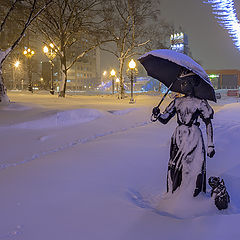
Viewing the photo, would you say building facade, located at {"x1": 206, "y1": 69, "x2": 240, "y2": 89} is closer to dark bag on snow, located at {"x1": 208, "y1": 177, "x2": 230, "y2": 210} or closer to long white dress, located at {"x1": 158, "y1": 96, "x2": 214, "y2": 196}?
long white dress, located at {"x1": 158, "y1": 96, "x2": 214, "y2": 196}

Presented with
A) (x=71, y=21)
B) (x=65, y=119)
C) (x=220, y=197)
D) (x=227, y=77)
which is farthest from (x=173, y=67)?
(x=227, y=77)

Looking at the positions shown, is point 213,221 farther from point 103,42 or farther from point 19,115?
point 103,42

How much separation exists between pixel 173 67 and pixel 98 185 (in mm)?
2277

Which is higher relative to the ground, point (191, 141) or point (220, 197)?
point (191, 141)

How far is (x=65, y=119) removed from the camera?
9.44 m

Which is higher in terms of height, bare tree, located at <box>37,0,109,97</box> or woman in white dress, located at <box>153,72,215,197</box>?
bare tree, located at <box>37,0,109,97</box>

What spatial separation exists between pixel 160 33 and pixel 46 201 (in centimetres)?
2608

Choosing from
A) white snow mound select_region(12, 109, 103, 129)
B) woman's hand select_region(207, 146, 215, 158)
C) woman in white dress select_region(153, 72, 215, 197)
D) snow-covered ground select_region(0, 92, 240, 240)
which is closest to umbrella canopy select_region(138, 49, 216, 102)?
woman in white dress select_region(153, 72, 215, 197)

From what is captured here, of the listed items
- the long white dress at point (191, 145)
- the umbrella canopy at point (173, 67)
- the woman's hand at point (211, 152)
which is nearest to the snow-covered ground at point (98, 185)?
the long white dress at point (191, 145)

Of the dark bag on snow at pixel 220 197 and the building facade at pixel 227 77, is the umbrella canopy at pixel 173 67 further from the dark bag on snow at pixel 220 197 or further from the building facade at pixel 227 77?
the building facade at pixel 227 77

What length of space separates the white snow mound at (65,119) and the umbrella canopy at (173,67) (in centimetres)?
578

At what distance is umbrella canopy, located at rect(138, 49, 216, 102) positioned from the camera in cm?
315

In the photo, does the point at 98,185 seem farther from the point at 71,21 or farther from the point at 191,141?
the point at 71,21

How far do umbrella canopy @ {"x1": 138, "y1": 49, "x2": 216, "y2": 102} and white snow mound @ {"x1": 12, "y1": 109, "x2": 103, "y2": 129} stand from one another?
578cm
